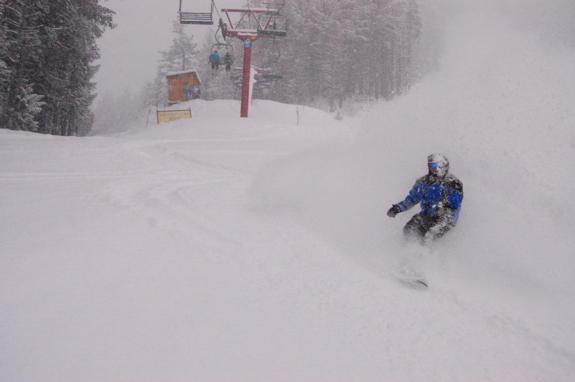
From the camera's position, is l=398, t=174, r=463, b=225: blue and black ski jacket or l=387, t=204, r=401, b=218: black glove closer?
l=398, t=174, r=463, b=225: blue and black ski jacket

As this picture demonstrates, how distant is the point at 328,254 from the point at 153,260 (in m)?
2.13

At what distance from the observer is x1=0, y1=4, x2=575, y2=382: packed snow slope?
267cm

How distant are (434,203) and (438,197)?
10cm

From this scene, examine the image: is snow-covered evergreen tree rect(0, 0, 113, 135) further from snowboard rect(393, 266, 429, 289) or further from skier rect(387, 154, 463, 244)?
snowboard rect(393, 266, 429, 289)

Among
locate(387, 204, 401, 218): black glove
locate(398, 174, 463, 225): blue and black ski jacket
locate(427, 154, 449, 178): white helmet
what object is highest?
locate(427, 154, 449, 178): white helmet

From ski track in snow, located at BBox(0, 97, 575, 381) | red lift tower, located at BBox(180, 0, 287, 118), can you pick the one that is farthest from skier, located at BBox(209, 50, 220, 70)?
ski track in snow, located at BBox(0, 97, 575, 381)

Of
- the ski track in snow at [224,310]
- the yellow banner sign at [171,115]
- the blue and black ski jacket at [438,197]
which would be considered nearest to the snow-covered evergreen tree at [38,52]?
the yellow banner sign at [171,115]

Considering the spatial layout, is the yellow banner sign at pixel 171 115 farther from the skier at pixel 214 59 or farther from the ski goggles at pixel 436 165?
the ski goggles at pixel 436 165

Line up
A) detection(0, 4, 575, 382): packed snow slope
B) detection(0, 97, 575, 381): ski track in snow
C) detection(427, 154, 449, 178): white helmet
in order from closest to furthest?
detection(0, 97, 575, 381): ski track in snow
detection(0, 4, 575, 382): packed snow slope
detection(427, 154, 449, 178): white helmet

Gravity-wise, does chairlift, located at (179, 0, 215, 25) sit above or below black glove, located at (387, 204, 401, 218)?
above

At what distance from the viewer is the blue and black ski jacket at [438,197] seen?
191 inches

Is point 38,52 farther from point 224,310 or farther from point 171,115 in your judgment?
point 224,310

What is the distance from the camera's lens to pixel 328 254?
15.5 feet

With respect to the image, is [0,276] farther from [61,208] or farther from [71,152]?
[71,152]
